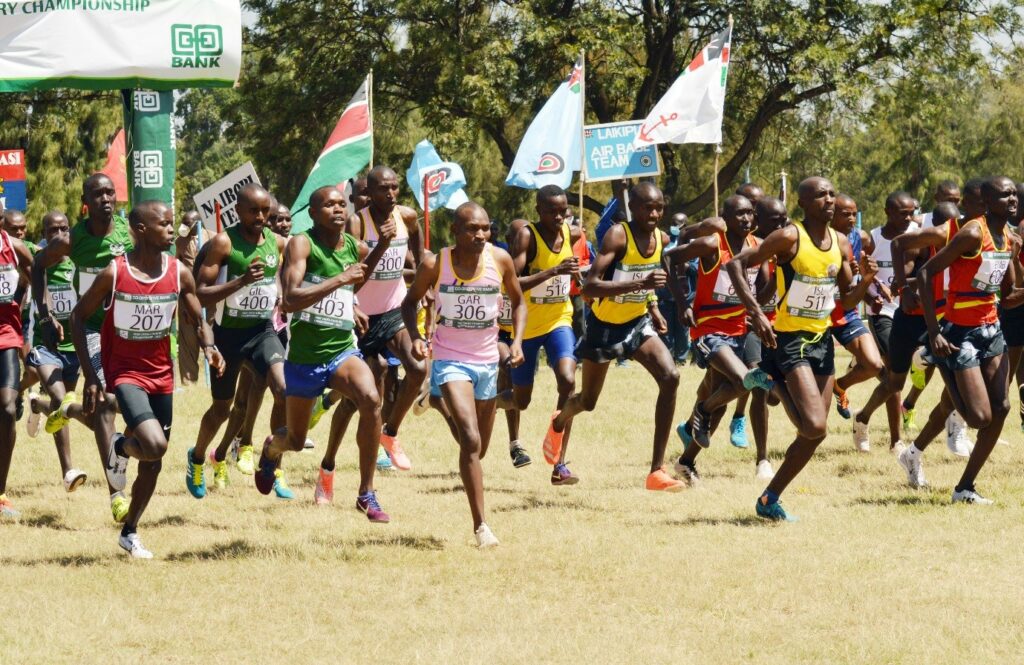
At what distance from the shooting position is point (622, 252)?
1045 centimetres

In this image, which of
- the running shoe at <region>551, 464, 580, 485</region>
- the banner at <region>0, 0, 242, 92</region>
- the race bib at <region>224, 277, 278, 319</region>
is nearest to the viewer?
the race bib at <region>224, 277, 278, 319</region>

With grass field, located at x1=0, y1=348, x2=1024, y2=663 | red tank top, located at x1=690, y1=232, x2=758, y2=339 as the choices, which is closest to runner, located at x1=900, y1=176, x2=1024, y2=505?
grass field, located at x1=0, y1=348, x2=1024, y2=663

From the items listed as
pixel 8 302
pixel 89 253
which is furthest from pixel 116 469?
pixel 89 253

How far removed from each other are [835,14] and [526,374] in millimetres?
19012

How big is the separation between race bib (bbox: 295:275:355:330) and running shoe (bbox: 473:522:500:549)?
1.59 metres

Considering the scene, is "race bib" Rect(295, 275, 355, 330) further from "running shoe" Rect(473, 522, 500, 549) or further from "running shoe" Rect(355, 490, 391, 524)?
"running shoe" Rect(473, 522, 500, 549)

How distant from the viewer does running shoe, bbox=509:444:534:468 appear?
11.5 m

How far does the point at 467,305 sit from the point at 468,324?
0.12m

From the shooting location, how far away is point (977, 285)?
9625 mm

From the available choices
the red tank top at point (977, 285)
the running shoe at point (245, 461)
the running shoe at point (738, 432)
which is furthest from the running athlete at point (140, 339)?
the running shoe at point (738, 432)

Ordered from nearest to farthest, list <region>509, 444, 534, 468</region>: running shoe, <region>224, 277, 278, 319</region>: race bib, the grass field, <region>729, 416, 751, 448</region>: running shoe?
the grass field, <region>224, 277, 278, 319</region>: race bib, <region>509, 444, 534, 468</region>: running shoe, <region>729, 416, 751, 448</region>: running shoe

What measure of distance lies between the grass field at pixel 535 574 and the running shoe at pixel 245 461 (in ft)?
1.10

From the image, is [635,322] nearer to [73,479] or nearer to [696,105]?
[73,479]

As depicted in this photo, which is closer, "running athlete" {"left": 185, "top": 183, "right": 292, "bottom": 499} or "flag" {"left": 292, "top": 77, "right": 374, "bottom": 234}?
"running athlete" {"left": 185, "top": 183, "right": 292, "bottom": 499}
